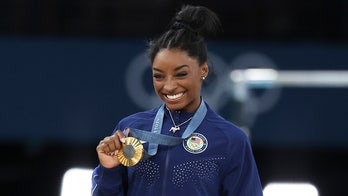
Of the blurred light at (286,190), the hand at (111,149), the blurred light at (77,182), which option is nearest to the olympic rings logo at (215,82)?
the blurred light at (286,190)

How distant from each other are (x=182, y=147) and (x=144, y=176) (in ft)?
0.46

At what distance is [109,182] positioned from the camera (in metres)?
2.54

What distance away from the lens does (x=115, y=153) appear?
2.46 meters

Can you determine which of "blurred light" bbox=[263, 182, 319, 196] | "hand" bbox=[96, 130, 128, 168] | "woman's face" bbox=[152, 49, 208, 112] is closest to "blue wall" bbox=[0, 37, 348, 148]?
"blurred light" bbox=[263, 182, 319, 196]

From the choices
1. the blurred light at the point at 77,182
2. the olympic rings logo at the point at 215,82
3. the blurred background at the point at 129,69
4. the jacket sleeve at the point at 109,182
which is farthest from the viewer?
the blurred background at the point at 129,69

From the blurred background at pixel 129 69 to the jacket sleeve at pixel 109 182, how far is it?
376 cm

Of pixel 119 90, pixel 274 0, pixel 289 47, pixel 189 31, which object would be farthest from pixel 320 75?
pixel 189 31

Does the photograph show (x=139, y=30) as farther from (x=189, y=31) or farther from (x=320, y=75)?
(x=189, y=31)

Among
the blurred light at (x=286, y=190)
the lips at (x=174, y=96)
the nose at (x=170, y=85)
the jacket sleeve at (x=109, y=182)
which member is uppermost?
the nose at (x=170, y=85)

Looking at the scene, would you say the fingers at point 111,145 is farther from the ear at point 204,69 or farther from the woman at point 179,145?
the ear at point 204,69

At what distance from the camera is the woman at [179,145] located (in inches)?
99.4

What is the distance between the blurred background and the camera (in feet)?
21.9

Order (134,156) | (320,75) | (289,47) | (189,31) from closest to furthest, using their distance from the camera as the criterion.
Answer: (134,156) < (189,31) < (320,75) < (289,47)

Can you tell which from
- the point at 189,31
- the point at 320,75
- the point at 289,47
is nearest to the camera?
the point at 189,31
